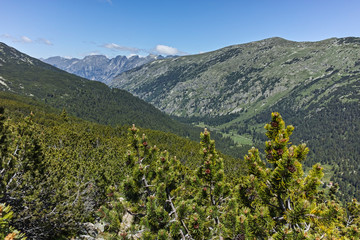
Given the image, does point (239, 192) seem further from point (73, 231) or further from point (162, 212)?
point (73, 231)

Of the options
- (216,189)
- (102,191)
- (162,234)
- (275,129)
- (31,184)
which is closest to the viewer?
(162,234)

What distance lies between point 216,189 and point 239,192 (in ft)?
7.03

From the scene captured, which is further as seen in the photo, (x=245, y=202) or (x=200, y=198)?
(x=200, y=198)

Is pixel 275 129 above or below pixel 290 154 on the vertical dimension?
above

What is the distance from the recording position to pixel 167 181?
1180cm

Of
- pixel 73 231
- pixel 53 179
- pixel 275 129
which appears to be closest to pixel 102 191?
pixel 73 231

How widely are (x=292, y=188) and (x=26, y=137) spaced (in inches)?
974

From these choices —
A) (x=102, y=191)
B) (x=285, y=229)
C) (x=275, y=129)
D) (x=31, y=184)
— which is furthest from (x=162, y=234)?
(x=102, y=191)

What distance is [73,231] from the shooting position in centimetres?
2189

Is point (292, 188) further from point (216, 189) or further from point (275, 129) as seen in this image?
point (216, 189)

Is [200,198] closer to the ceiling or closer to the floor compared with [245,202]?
closer to the floor

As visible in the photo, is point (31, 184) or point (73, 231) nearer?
point (31, 184)

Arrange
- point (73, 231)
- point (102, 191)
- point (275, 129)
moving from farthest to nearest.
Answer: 1. point (102, 191)
2. point (73, 231)
3. point (275, 129)

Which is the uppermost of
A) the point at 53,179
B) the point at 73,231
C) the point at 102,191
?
the point at 53,179
